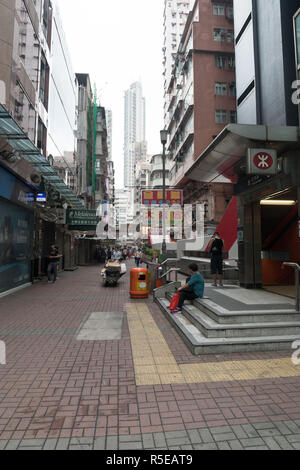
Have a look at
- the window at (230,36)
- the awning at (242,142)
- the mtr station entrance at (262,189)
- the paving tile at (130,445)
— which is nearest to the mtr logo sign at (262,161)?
the mtr station entrance at (262,189)

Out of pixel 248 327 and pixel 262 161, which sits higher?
pixel 262 161

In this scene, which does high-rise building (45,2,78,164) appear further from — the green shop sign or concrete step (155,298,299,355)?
concrete step (155,298,299,355)

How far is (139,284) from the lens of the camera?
10.8 meters

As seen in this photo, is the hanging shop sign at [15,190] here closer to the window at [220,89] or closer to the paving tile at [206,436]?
the paving tile at [206,436]

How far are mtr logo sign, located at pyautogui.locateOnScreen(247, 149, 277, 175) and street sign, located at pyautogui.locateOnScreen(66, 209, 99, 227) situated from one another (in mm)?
15411

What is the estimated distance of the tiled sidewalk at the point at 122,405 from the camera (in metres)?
2.82

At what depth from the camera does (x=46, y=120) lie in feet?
56.1

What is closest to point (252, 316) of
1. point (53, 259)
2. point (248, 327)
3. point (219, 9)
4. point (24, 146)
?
point (248, 327)

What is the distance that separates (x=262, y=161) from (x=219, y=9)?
3619cm

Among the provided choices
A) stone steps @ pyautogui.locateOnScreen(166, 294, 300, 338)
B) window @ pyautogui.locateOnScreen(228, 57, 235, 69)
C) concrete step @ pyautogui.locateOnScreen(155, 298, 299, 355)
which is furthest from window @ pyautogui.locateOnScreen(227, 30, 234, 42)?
concrete step @ pyautogui.locateOnScreen(155, 298, 299, 355)

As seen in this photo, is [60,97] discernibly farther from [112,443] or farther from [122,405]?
[112,443]

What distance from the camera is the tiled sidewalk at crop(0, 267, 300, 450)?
9.24 ft

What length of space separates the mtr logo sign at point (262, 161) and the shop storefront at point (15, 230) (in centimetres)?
854
